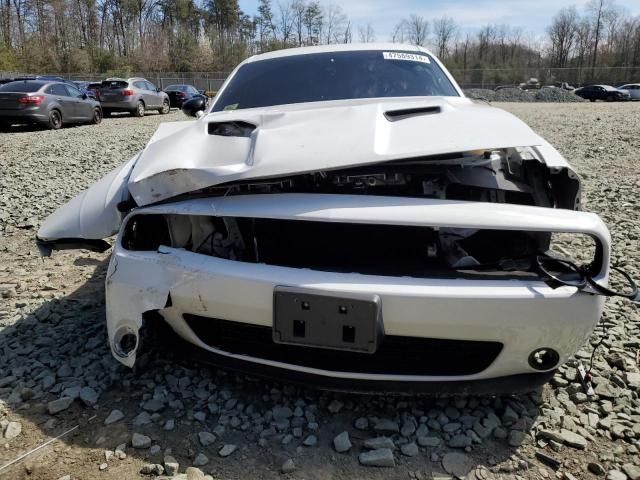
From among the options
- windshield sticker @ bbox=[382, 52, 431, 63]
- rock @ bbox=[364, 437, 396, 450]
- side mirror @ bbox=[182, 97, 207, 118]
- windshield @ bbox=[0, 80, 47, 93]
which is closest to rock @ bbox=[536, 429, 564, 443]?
rock @ bbox=[364, 437, 396, 450]

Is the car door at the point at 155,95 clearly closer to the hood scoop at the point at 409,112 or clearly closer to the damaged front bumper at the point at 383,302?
the hood scoop at the point at 409,112

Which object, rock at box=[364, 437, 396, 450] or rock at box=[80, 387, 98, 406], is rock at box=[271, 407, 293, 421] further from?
rock at box=[80, 387, 98, 406]

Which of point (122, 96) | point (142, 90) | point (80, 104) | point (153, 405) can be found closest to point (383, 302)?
point (153, 405)

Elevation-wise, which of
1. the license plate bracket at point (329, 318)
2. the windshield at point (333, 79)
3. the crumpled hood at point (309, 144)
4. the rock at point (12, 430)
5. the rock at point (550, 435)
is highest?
the windshield at point (333, 79)

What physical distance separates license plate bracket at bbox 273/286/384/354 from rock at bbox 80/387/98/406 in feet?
3.20

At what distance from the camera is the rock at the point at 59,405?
208 centimetres

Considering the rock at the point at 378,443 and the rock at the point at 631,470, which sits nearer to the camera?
the rock at the point at 631,470

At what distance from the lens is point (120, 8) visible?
58906 mm

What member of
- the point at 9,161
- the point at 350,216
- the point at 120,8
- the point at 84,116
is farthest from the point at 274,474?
the point at 120,8

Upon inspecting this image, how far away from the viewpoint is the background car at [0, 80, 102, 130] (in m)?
11.8

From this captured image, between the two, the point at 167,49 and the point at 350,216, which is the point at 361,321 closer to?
the point at 350,216

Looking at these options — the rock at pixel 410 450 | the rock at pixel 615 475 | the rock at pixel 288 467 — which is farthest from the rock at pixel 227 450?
the rock at pixel 615 475

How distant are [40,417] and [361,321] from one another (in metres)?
1.42

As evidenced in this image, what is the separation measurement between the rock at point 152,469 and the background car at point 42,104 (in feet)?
40.9
